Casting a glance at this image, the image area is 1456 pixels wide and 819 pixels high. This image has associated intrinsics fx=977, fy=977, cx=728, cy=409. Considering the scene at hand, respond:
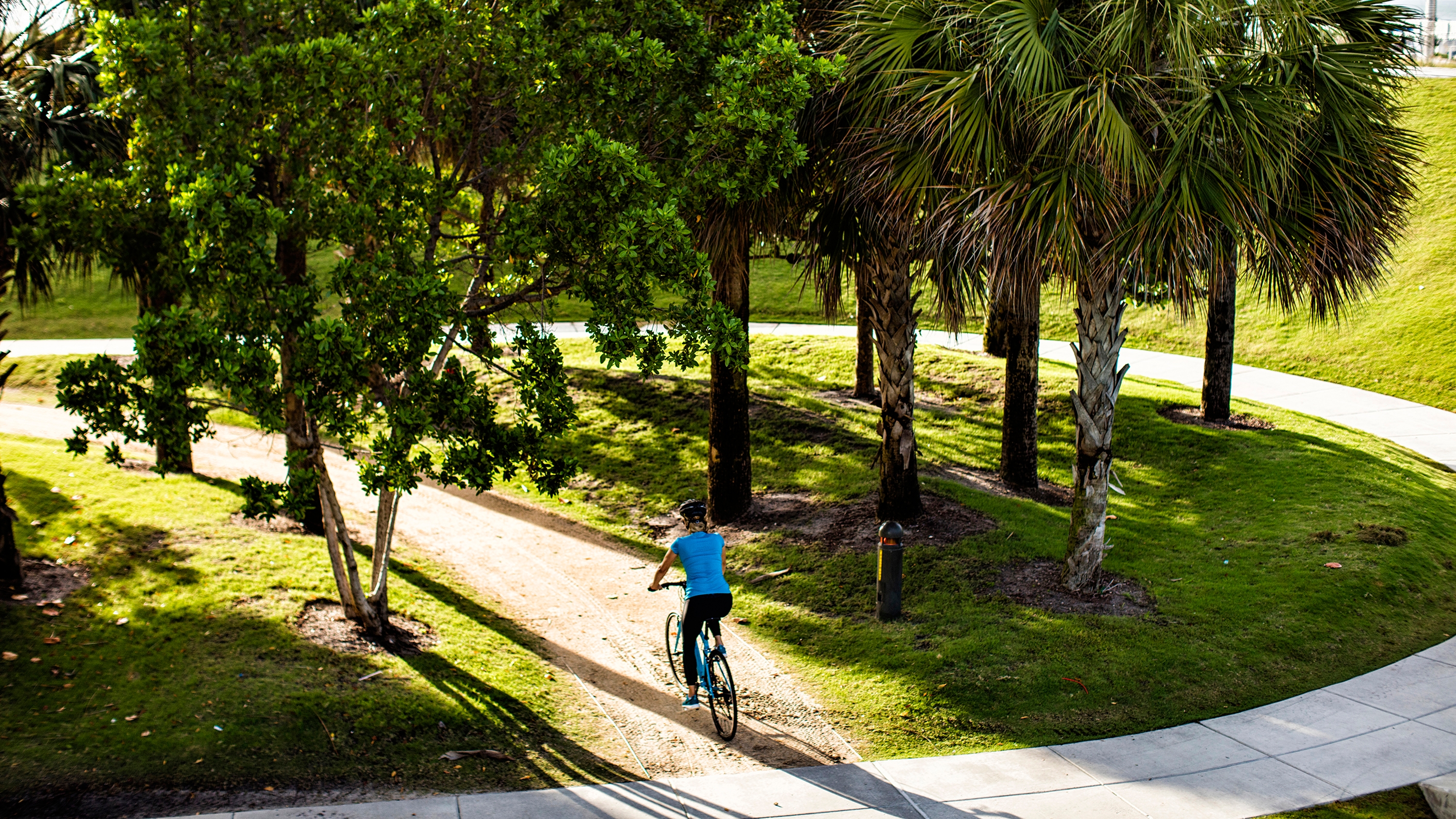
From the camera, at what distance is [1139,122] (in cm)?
916

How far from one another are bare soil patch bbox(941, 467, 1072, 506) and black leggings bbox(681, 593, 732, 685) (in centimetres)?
659

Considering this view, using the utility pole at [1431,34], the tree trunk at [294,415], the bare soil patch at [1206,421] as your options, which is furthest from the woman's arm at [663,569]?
the utility pole at [1431,34]

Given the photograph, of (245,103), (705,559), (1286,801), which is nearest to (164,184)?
(245,103)

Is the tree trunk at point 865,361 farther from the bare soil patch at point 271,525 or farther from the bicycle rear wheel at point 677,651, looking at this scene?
the bare soil patch at point 271,525

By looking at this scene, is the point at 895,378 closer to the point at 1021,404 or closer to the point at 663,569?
the point at 1021,404

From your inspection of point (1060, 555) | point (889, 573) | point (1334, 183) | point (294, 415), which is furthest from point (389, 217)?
point (1060, 555)

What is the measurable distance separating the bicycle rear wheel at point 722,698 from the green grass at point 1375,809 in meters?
4.00

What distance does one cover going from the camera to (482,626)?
420 inches

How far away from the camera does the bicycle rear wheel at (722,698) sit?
820cm

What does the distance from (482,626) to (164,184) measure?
17.8 feet

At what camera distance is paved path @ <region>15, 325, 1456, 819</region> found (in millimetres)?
6980

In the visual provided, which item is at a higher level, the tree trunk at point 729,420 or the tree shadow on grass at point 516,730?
the tree trunk at point 729,420

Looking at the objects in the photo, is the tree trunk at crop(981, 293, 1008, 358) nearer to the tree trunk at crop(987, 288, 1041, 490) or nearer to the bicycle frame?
the tree trunk at crop(987, 288, 1041, 490)

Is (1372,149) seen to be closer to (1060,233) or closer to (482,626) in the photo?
(1060,233)
